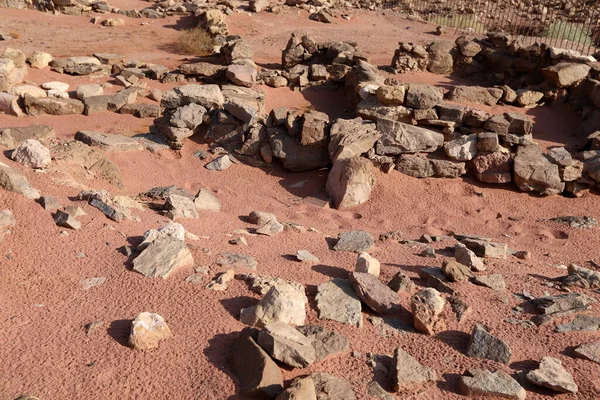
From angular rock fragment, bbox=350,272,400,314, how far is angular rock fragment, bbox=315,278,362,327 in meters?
0.07

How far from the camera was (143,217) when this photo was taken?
17.2 feet

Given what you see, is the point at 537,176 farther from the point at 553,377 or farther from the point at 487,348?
the point at 553,377

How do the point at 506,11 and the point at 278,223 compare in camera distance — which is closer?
the point at 278,223

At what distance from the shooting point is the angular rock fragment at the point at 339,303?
378 centimetres

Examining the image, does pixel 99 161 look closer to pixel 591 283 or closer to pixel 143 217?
pixel 143 217

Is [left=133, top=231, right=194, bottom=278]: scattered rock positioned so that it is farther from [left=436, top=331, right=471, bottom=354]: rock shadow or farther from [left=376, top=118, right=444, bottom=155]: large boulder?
[left=376, top=118, right=444, bottom=155]: large boulder

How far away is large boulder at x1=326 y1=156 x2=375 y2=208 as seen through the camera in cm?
695

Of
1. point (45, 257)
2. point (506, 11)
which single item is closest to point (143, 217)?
point (45, 257)

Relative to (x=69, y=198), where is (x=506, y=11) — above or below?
above

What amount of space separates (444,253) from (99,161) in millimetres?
4579

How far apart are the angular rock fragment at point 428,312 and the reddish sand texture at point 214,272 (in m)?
0.08

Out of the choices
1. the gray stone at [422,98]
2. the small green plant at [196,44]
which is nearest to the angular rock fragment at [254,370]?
the gray stone at [422,98]

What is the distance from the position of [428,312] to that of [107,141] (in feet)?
18.6

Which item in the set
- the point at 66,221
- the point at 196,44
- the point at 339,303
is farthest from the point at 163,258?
the point at 196,44
